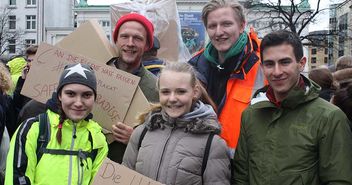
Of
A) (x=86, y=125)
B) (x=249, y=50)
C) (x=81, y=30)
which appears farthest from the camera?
(x=81, y=30)

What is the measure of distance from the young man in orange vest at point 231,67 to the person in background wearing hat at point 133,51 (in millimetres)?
487

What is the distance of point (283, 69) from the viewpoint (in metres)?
2.75

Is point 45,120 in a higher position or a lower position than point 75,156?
higher

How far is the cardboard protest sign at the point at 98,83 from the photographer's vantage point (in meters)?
3.58

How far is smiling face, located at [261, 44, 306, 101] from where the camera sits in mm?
2748

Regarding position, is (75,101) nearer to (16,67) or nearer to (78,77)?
(78,77)

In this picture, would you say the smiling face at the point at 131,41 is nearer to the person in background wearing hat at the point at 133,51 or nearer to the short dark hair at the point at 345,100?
the person in background wearing hat at the point at 133,51

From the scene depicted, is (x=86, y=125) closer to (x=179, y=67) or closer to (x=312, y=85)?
(x=179, y=67)

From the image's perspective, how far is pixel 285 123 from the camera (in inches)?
106

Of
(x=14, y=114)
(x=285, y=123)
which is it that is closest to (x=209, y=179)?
(x=285, y=123)

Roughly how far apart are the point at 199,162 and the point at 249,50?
1101mm

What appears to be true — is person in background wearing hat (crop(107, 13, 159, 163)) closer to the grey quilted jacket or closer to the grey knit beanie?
the grey knit beanie

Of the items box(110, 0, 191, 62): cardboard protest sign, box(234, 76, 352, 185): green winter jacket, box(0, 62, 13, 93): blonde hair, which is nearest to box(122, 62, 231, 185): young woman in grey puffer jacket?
box(234, 76, 352, 185): green winter jacket

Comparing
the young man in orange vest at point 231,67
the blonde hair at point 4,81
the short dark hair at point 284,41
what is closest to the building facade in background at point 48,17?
the blonde hair at point 4,81
